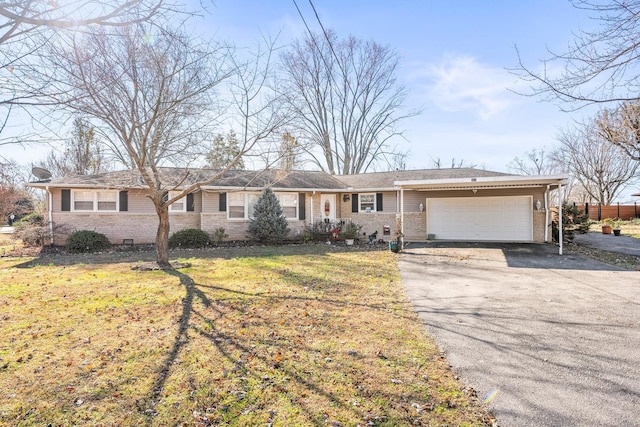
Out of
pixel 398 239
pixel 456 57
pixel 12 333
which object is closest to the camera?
pixel 12 333

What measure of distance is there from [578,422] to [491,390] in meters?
0.62

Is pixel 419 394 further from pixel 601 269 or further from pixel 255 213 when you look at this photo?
pixel 255 213

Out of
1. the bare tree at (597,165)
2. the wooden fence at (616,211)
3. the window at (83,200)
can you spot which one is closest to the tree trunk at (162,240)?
the window at (83,200)

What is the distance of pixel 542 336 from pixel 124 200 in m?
15.2

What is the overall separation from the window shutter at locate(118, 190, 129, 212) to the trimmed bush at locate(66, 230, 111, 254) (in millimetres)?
1697

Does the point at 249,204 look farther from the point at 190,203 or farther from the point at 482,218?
the point at 482,218

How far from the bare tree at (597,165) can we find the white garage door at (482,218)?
19.0m

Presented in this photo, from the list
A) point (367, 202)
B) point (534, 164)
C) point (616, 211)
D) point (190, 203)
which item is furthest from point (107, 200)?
point (534, 164)

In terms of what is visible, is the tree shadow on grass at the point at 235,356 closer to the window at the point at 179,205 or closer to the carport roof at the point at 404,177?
the window at the point at 179,205

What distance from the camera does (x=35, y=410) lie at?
2.75 metres

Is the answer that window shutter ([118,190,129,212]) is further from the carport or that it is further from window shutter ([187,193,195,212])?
the carport

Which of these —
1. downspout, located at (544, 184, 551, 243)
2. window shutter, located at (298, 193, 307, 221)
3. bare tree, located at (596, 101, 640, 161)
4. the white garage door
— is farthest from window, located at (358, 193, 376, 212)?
bare tree, located at (596, 101, 640, 161)

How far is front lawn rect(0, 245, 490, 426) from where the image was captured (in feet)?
9.02

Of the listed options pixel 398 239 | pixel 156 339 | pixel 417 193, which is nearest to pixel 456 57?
pixel 398 239
